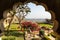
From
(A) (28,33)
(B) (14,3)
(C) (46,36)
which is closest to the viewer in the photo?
(B) (14,3)

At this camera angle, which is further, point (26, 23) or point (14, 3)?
point (26, 23)

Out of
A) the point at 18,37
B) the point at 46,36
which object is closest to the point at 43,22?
the point at 46,36

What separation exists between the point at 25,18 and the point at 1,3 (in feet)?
2.34

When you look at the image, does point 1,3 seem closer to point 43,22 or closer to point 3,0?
point 3,0

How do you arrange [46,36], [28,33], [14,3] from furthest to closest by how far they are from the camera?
[28,33], [46,36], [14,3]

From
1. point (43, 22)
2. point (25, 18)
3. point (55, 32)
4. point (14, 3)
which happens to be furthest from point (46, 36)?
point (14, 3)

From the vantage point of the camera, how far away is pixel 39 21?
155 centimetres

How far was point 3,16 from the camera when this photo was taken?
864 millimetres

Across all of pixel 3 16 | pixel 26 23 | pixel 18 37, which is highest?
pixel 3 16

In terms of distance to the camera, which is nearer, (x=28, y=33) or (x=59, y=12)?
(x=59, y=12)

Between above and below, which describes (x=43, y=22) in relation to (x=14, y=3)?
below

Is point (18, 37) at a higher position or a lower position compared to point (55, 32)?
lower

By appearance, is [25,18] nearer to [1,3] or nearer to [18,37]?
[18,37]

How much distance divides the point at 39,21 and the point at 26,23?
0.23m
